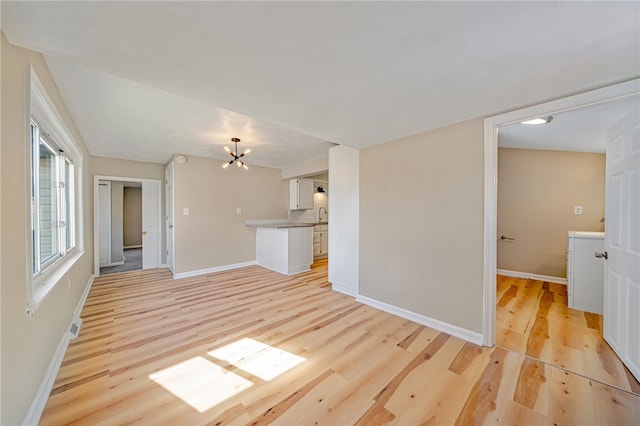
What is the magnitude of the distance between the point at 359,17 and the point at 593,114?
114 inches

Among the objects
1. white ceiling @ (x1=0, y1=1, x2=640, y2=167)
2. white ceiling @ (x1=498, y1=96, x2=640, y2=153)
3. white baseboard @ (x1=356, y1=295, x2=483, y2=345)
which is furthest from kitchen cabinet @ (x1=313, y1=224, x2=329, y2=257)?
white ceiling @ (x1=498, y1=96, x2=640, y2=153)

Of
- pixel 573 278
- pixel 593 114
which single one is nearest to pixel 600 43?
pixel 593 114

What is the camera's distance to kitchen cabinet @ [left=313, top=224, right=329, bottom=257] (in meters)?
6.07

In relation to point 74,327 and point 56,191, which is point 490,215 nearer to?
point 74,327

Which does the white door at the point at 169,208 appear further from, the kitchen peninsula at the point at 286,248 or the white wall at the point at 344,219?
the white wall at the point at 344,219

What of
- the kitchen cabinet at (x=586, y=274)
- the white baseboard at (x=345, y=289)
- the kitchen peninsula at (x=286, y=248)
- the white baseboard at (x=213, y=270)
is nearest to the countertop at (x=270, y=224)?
the kitchen peninsula at (x=286, y=248)

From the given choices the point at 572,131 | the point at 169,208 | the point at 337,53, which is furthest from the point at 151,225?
the point at 572,131

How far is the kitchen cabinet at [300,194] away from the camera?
6066 millimetres

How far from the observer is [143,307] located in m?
3.12

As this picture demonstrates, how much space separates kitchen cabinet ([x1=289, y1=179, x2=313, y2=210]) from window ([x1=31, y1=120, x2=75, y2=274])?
13.1 feet

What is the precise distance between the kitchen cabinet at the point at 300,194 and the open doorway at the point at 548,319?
4.18m

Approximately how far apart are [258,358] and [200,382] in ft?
1.53

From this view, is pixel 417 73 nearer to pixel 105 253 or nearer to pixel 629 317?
pixel 629 317

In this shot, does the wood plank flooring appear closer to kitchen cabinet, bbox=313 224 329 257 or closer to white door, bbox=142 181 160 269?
kitchen cabinet, bbox=313 224 329 257
